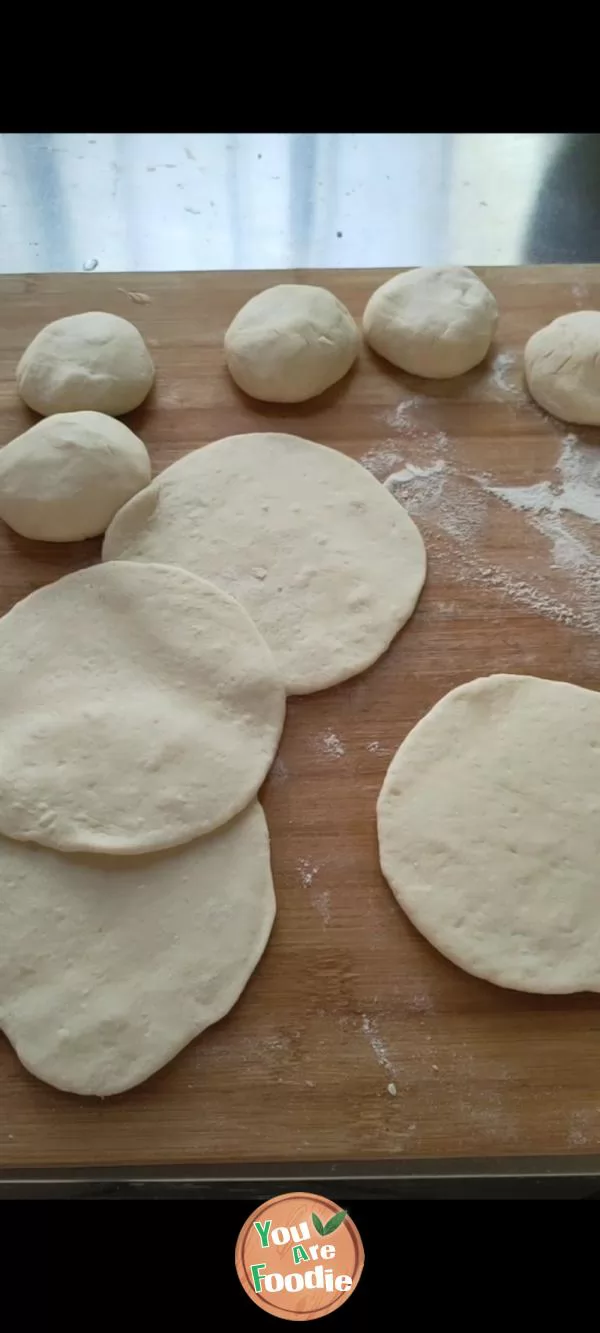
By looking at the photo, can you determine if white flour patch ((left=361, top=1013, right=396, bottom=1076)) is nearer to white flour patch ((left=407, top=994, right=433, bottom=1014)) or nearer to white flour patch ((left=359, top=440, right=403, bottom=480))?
white flour patch ((left=407, top=994, right=433, bottom=1014))

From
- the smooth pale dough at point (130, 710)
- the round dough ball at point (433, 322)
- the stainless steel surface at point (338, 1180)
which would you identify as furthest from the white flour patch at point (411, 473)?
the stainless steel surface at point (338, 1180)

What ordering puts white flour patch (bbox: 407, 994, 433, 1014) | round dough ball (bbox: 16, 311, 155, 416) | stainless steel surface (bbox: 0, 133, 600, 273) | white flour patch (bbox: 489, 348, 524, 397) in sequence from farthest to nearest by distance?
stainless steel surface (bbox: 0, 133, 600, 273)
white flour patch (bbox: 489, 348, 524, 397)
round dough ball (bbox: 16, 311, 155, 416)
white flour patch (bbox: 407, 994, 433, 1014)

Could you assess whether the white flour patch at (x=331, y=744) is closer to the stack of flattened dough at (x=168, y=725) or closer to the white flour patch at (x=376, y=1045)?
the stack of flattened dough at (x=168, y=725)

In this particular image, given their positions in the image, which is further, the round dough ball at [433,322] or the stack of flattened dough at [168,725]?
the round dough ball at [433,322]

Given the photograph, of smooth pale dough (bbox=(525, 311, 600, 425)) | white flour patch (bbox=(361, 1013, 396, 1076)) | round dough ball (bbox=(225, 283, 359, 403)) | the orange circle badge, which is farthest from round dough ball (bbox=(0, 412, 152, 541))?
the orange circle badge

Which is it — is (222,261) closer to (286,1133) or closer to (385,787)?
(385,787)
